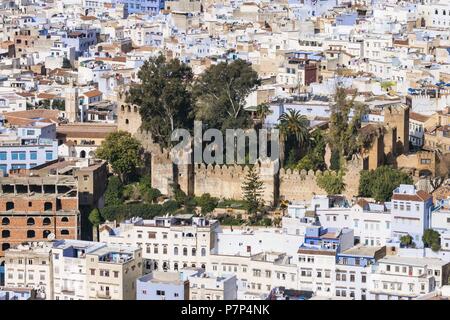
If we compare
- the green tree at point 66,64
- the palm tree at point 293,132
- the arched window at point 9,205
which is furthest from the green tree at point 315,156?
the green tree at point 66,64

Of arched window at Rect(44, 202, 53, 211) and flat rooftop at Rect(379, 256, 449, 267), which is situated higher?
arched window at Rect(44, 202, 53, 211)

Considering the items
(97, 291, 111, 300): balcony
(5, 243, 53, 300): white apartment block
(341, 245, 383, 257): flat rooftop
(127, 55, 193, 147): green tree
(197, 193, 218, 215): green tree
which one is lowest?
(97, 291, 111, 300): balcony

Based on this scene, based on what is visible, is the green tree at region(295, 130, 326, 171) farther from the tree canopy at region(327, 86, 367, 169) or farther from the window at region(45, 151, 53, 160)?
the window at region(45, 151, 53, 160)

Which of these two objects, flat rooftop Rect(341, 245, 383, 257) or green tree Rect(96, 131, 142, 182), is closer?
flat rooftop Rect(341, 245, 383, 257)

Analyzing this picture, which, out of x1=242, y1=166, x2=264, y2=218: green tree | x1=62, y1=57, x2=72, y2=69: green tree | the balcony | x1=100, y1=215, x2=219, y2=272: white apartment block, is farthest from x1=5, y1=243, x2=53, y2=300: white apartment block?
x1=62, y1=57, x2=72, y2=69: green tree

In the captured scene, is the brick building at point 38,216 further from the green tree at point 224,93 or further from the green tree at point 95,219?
the green tree at point 224,93

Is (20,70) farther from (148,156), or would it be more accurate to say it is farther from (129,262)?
(129,262)
